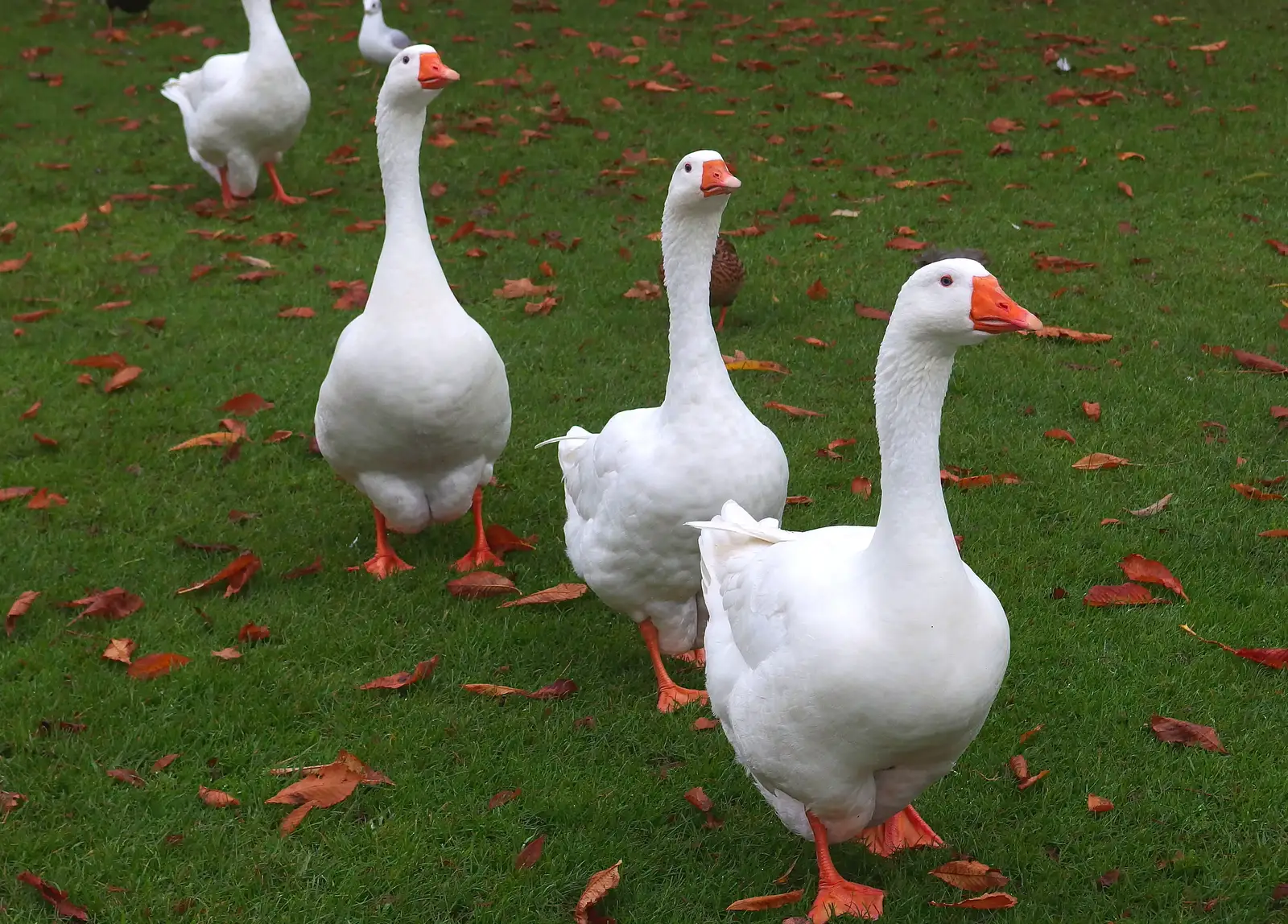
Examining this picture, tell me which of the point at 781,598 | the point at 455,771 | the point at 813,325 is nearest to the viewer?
the point at 781,598

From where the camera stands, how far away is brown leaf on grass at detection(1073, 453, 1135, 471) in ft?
17.9

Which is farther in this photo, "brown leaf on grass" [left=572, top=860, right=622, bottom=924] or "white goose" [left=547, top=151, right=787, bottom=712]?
"white goose" [left=547, top=151, right=787, bottom=712]

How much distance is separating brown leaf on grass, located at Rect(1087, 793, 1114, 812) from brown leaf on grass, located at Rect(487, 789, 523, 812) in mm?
1591

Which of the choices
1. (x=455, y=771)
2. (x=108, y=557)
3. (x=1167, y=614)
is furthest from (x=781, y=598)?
(x=108, y=557)

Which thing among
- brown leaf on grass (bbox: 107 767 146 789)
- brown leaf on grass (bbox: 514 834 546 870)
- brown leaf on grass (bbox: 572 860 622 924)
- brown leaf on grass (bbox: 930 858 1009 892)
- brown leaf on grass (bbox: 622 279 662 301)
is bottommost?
brown leaf on grass (bbox: 622 279 662 301)

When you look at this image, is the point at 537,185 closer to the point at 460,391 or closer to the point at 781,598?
the point at 460,391

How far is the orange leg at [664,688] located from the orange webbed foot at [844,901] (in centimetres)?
102

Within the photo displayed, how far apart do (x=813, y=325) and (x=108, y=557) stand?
3.77 m

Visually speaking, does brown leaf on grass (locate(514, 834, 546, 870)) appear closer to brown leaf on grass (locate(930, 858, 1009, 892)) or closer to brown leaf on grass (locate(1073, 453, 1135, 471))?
brown leaf on grass (locate(930, 858, 1009, 892))

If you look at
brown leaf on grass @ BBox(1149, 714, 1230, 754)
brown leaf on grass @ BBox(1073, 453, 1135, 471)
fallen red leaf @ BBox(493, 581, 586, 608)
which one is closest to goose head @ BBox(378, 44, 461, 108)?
fallen red leaf @ BBox(493, 581, 586, 608)

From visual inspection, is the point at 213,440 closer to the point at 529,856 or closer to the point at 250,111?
the point at 529,856

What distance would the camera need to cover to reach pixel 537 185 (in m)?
9.57

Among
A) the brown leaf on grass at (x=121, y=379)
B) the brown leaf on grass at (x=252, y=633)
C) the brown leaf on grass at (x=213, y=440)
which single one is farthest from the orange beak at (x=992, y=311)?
the brown leaf on grass at (x=121, y=379)

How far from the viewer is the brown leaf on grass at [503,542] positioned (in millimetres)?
5258
